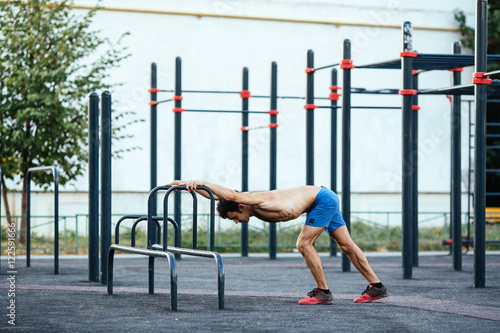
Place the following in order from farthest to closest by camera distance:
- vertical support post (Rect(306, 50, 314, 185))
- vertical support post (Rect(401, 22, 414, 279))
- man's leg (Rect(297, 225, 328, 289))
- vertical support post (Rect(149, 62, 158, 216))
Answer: vertical support post (Rect(149, 62, 158, 216)) < vertical support post (Rect(306, 50, 314, 185)) < vertical support post (Rect(401, 22, 414, 279)) < man's leg (Rect(297, 225, 328, 289))

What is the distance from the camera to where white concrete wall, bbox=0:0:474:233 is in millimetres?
21766

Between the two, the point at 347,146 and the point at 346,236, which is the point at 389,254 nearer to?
the point at 347,146

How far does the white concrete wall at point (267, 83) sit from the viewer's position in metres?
21.8

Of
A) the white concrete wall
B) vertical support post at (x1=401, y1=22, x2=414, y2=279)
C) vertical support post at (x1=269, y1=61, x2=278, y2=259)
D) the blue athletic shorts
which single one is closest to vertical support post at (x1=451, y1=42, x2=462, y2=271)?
vertical support post at (x1=401, y1=22, x2=414, y2=279)

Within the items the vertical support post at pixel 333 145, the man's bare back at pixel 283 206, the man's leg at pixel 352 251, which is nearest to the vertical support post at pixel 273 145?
the vertical support post at pixel 333 145

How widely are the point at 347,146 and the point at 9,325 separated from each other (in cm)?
681

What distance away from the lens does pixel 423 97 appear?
24078 millimetres

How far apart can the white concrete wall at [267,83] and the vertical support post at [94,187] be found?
1056 cm

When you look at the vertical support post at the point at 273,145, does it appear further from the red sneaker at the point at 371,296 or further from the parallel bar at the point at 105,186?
the red sneaker at the point at 371,296

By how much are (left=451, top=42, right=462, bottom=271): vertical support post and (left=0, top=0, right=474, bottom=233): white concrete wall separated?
10381mm

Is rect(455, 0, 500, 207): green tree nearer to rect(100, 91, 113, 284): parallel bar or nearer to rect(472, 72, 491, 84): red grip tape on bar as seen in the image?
rect(472, 72, 491, 84): red grip tape on bar

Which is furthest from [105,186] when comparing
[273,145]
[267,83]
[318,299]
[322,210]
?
[267,83]

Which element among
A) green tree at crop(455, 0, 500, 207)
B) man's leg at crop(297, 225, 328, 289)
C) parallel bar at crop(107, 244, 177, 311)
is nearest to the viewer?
parallel bar at crop(107, 244, 177, 311)

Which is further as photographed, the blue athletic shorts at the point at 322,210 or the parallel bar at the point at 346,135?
the parallel bar at the point at 346,135
